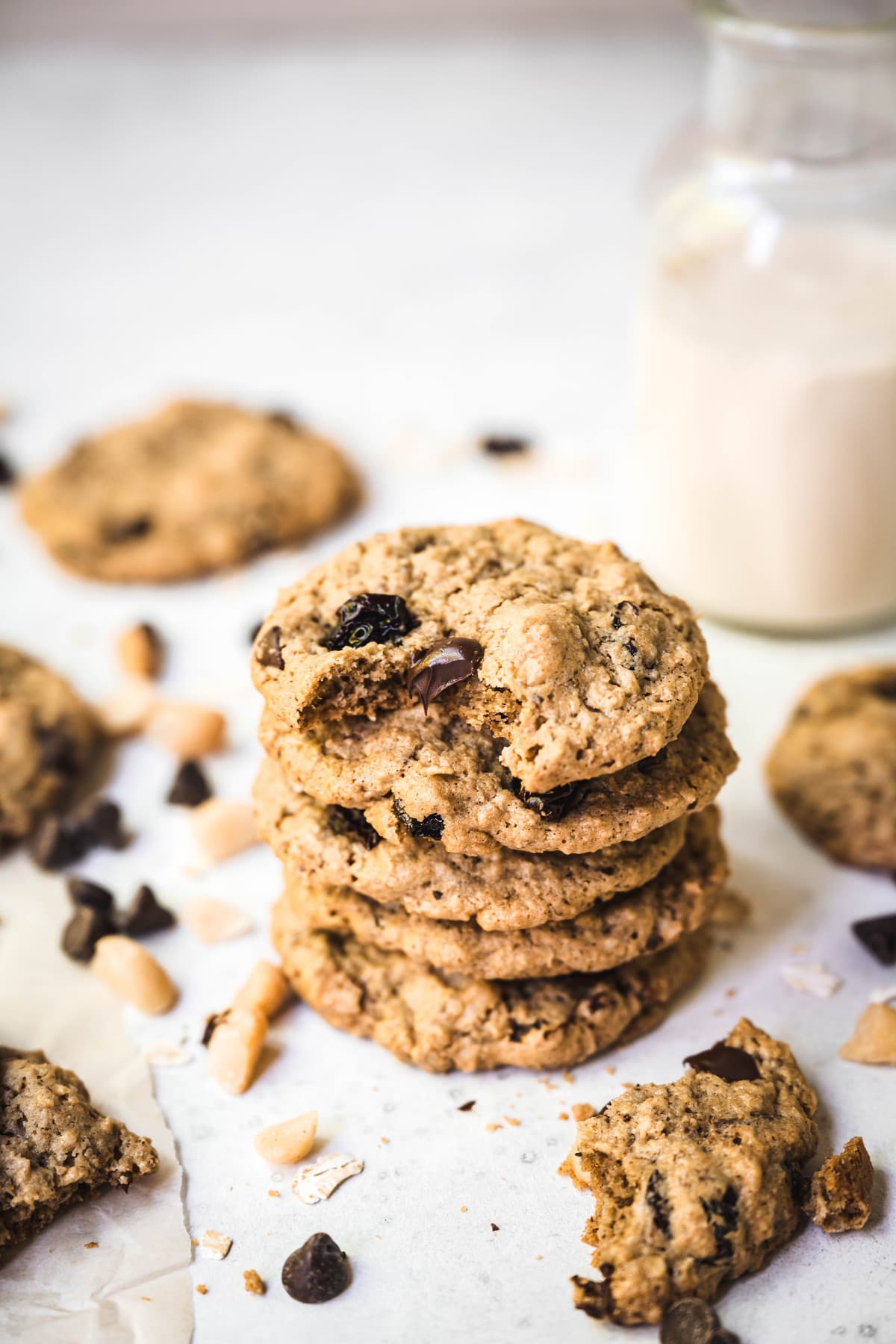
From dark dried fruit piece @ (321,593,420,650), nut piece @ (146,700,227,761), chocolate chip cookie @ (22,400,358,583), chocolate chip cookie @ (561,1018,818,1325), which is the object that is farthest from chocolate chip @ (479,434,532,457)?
chocolate chip cookie @ (561,1018,818,1325)

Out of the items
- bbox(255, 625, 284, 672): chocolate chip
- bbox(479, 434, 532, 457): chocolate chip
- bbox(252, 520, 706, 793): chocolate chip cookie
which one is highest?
bbox(252, 520, 706, 793): chocolate chip cookie

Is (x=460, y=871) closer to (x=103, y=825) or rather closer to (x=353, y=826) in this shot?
(x=353, y=826)

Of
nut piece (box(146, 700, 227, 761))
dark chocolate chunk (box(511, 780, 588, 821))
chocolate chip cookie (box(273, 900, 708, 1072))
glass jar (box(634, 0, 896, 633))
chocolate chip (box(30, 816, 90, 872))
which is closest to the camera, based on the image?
dark chocolate chunk (box(511, 780, 588, 821))

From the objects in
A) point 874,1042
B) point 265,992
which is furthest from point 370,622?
point 874,1042

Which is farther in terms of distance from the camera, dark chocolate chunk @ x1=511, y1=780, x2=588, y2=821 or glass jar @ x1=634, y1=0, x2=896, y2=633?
glass jar @ x1=634, y1=0, x2=896, y2=633

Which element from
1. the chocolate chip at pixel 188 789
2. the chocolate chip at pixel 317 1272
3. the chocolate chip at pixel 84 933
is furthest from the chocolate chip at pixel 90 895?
the chocolate chip at pixel 317 1272

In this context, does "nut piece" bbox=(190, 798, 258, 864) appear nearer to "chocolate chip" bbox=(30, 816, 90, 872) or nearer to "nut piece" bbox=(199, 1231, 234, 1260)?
"chocolate chip" bbox=(30, 816, 90, 872)

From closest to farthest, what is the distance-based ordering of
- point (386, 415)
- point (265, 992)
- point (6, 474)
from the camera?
1. point (265, 992)
2. point (6, 474)
3. point (386, 415)
